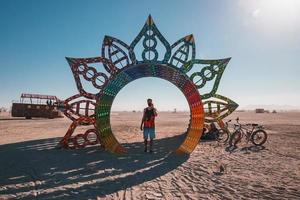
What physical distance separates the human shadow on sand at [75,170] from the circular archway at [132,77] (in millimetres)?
646

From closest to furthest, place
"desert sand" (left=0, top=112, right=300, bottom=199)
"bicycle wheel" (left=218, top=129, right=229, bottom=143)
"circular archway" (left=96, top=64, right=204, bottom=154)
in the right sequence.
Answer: "desert sand" (left=0, top=112, right=300, bottom=199)
"circular archway" (left=96, top=64, right=204, bottom=154)
"bicycle wheel" (left=218, top=129, right=229, bottom=143)

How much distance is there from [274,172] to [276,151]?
14.5 ft

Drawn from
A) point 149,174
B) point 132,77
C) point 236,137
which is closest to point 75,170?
point 149,174

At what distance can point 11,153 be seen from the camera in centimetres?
1211

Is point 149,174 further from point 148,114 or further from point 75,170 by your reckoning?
point 148,114

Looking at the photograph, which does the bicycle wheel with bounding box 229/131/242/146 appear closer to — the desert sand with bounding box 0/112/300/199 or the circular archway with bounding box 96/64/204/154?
the desert sand with bounding box 0/112/300/199

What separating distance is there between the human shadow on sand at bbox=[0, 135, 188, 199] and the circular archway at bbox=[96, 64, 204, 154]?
65 centimetres

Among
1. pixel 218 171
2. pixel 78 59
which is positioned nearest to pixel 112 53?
pixel 78 59

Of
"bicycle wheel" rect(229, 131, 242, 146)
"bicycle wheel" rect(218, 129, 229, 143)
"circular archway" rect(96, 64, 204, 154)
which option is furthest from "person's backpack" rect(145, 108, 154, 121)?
"bicycle wheel" rect(218, 129, 229, 143)

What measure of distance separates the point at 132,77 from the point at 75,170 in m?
5.19

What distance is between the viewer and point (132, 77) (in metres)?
12.5

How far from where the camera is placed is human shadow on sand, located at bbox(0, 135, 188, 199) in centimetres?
691

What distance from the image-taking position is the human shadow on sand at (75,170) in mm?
6914

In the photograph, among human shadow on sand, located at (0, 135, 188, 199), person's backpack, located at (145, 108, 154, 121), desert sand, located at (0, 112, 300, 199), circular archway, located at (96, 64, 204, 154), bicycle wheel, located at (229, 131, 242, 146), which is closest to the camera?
desert sand, located at (0, 112, 300, 199)
